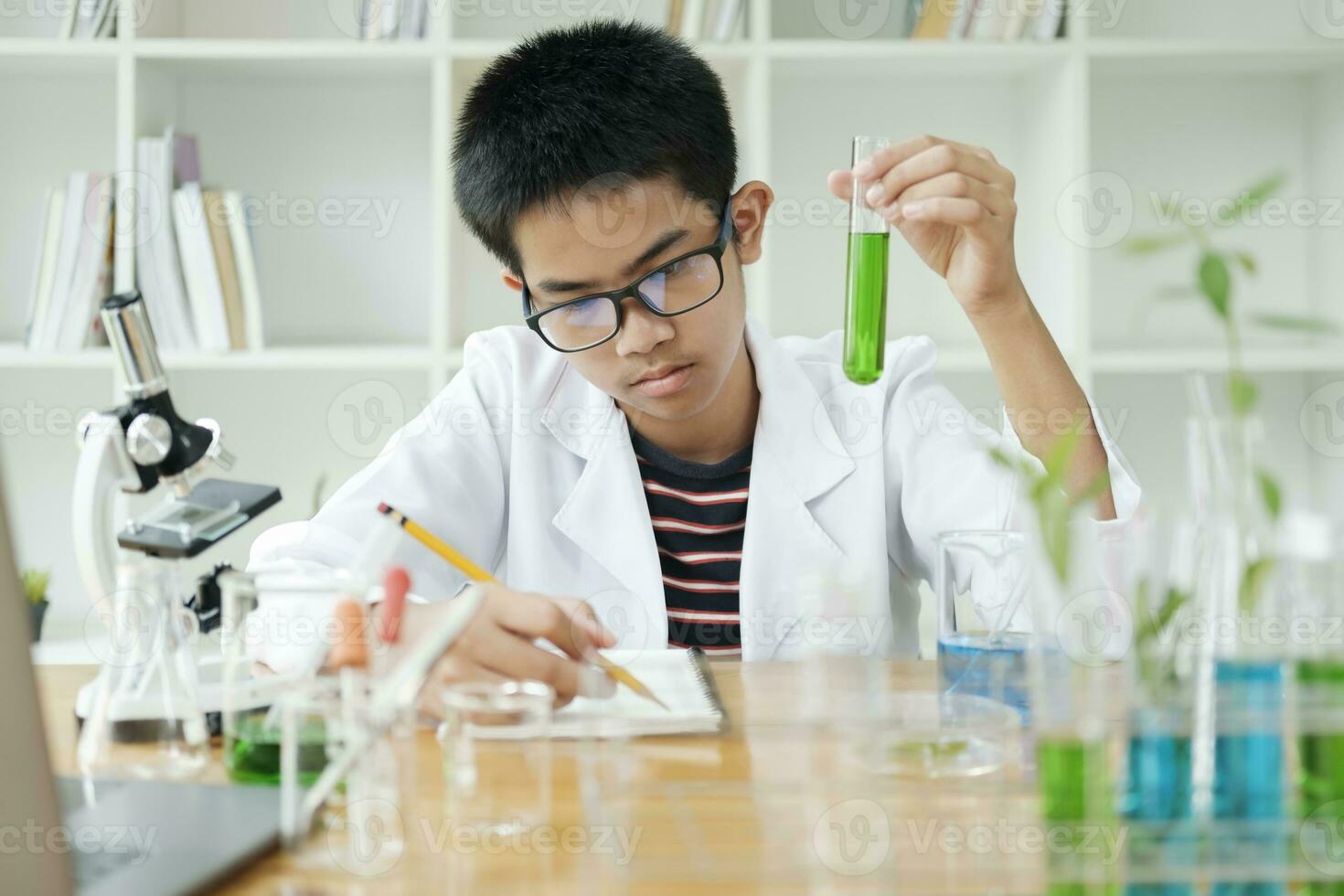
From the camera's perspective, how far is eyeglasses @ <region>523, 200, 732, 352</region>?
1.22 meters

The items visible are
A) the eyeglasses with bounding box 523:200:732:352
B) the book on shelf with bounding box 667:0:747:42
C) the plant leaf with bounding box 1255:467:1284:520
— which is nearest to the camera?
the plant leaf with bounding box 1255:467:1284:520

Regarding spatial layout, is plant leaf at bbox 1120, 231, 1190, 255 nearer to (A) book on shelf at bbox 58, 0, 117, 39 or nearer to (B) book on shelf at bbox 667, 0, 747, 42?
(B) book on shelf at bbox 667, 0, 747, 42

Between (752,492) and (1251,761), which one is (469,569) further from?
(752,492)

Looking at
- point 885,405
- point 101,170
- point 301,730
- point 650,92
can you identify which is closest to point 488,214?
point 650,92

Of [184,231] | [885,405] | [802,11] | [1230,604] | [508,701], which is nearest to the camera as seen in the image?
[1230,604]

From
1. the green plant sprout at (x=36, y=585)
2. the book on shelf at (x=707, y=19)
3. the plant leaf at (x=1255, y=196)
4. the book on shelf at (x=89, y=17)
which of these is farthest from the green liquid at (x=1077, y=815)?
the book on shelf at (x=89, y=17)

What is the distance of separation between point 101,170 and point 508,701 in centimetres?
220

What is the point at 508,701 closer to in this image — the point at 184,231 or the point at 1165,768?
the point at 1165,768

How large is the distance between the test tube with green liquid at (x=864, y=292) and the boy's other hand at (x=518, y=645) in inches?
16.7

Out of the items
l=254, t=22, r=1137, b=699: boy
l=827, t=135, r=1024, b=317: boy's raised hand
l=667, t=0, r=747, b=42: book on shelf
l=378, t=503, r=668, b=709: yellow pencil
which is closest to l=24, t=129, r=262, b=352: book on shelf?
l=254, t=22, r=1137, b=699: boy

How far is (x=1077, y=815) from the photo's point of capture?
1.59 ft

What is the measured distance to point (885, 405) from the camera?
152 cm

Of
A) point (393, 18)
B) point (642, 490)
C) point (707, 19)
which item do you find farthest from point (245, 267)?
point (642, 490)

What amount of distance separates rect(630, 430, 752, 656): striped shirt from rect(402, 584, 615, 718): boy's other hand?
54 centimetres
